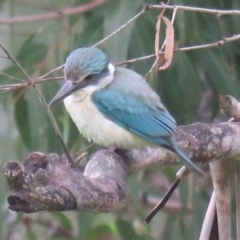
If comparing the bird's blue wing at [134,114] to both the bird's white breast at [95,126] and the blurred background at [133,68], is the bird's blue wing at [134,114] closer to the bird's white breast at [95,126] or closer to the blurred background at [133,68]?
the bird's white breast at [95,126]

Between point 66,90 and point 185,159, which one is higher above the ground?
point 66,90

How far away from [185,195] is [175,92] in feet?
1.26

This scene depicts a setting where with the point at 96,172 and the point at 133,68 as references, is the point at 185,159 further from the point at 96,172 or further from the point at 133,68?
the point at 133,68

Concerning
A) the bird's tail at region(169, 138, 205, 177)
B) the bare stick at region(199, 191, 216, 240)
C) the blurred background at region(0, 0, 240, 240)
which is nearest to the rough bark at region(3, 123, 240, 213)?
the bird's tail at region(169, 138, 205, 177)

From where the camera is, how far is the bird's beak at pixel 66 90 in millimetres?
1618

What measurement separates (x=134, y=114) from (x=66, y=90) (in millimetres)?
236

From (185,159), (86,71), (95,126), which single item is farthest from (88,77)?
(185,159)

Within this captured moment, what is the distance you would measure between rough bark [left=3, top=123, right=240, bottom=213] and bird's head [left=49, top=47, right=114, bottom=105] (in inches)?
7.6

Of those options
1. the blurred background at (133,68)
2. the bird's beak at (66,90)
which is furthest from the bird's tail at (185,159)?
the blurred background at (133,68)

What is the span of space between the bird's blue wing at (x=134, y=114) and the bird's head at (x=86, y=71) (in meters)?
0.03

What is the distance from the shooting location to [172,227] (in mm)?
2850

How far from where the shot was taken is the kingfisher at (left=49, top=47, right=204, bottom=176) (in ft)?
5.57

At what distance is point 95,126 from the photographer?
172 centimetres

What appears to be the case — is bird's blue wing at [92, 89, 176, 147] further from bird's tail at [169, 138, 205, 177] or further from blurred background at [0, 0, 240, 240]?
blurred background at [0, 0, 240, 240]
